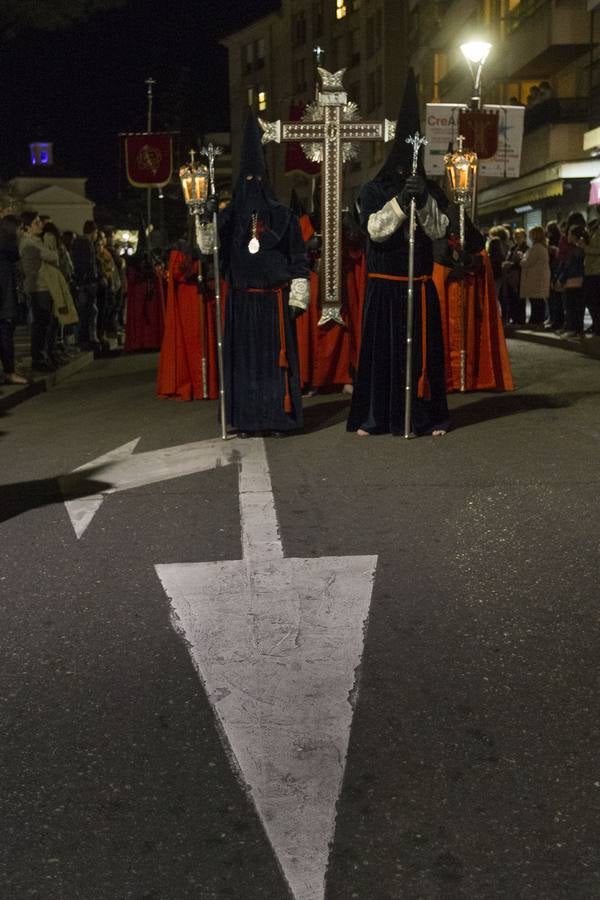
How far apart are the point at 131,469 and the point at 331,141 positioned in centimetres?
474

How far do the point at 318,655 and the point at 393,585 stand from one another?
91cm

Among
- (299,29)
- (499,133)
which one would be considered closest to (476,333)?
(499,133)

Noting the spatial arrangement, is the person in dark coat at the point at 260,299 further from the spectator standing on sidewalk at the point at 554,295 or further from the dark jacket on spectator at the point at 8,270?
the spectator standing on sidewalk at the point at 554,295

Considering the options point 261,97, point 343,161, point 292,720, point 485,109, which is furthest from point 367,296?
point 261,97

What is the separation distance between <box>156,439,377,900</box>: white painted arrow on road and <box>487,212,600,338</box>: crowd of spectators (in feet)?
42.1

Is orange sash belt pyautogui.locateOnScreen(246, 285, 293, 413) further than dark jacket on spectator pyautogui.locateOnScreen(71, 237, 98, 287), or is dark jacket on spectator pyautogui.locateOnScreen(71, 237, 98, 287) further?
dark jacket on spectator pyautogui.locateOnScreen(71, 237, 98, 287)

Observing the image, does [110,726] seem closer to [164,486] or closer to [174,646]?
[174,646]

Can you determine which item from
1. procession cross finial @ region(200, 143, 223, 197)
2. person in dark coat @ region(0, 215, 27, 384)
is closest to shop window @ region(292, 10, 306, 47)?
person in dark coat @ region(0, 215, 27, 384)

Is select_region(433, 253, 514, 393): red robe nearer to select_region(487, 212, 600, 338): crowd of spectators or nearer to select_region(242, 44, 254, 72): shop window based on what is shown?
select_region(487, 212, 600, 338): crowd of spectators

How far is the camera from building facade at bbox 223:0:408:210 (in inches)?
2466

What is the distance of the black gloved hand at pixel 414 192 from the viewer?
28.3 ft

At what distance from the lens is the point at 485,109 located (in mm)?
21516

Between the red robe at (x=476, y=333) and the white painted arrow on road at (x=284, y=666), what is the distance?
255 inches

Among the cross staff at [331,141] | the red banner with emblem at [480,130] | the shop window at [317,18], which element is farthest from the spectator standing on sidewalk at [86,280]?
the shop window at [317,18]
